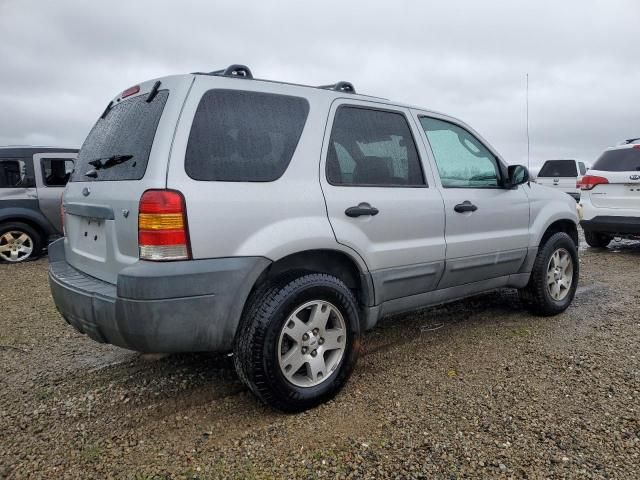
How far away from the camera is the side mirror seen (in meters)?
3.84

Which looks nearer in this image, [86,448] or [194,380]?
[86,448]

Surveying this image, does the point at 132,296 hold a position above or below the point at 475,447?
above

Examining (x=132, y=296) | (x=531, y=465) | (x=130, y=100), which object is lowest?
(x=531, y=465)

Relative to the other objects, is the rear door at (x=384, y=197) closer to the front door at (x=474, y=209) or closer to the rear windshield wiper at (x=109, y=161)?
the front door at (x=474, y=209)

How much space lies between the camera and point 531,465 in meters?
2.20

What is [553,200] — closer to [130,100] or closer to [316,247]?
[316,247]

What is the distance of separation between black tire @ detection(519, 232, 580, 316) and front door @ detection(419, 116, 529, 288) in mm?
271

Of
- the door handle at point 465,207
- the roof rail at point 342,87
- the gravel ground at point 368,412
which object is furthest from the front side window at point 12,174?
the door handle at point 465,207

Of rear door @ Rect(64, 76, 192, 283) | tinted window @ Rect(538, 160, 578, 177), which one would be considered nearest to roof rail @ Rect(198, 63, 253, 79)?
rear door @ Rect(64, 76, 192, 283)

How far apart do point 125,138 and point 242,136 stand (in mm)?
662

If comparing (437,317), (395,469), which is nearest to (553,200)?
(437,317)

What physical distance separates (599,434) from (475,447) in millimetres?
663

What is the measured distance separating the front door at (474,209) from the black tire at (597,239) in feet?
17.9

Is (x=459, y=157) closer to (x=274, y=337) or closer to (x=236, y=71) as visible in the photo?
(x=236, y=71)
